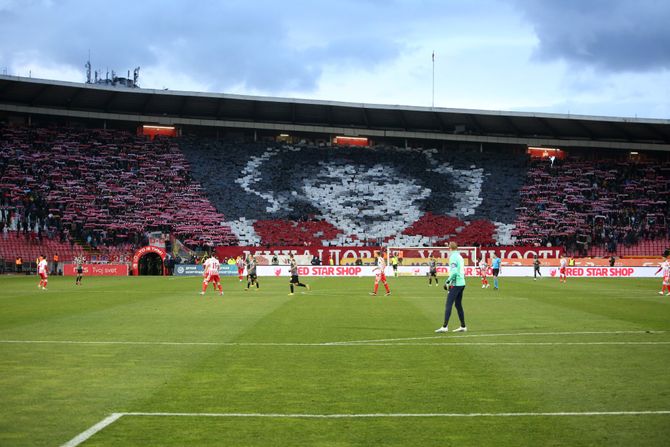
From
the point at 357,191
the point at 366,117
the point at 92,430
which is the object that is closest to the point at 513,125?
the point at 366,117

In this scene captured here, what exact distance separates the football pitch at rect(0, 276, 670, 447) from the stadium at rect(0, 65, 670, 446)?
0.07m

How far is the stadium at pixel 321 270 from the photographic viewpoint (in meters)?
9.80

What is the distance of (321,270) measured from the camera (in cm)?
6438

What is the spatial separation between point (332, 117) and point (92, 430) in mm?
81569

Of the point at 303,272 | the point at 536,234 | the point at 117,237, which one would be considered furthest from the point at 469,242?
the point at 117,237

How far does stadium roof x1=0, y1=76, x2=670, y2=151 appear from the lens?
8050 centimetres

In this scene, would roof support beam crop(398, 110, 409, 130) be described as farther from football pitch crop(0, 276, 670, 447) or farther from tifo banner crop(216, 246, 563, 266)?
football pitch crop(0, 276, 670, 447)

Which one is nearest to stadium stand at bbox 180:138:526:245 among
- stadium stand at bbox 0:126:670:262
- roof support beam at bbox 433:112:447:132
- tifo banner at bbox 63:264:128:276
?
stadium stand at bbox 0:126:670:262

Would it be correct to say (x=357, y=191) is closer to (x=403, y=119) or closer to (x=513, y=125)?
(x=403, y=119)

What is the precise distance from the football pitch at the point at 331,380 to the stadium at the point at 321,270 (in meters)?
0.07

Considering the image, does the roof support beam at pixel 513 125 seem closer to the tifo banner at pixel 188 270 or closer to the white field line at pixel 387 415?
the tifo banner at pixel 188 270

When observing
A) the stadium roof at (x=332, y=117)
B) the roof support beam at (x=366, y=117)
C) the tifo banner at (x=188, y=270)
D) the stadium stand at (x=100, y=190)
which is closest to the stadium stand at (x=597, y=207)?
the stadium roof at (x=332, y=117)

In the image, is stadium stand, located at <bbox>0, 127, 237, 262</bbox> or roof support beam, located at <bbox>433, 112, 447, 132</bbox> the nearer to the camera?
stadium stand, located at <bbox>0, 127, 237, 262</bbox>

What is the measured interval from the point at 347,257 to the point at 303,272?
7.67 m
